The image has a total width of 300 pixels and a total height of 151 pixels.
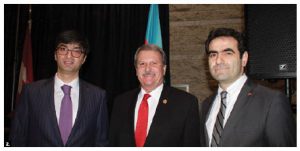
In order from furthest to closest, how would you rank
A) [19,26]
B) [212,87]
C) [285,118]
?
1. [19,26]
2. [212,87]
3. [285,118]

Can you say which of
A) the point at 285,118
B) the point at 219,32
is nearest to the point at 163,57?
the point at 219,32

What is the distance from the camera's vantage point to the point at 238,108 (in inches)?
71.0

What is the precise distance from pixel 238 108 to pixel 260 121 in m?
0.15

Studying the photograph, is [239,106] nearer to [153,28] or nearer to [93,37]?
[153,28]

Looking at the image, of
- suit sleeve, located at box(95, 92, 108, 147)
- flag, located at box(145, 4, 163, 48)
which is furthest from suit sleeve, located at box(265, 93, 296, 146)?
flag, located at box(145, 4, 163, 48)

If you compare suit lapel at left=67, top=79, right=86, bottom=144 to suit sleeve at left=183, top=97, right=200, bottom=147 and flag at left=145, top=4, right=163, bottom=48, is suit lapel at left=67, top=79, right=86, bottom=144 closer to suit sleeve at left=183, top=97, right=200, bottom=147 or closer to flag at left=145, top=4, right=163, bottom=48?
suit sleeve at left=183, top=97, right=200, bottom=147

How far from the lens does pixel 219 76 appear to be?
190 cm

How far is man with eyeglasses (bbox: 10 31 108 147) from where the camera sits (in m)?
2.13

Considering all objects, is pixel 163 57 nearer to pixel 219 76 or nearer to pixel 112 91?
pixel 219 76

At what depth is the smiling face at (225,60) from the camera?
1892 millimetres

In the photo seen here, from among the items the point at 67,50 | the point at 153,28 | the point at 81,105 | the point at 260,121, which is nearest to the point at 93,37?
the point at 153,28

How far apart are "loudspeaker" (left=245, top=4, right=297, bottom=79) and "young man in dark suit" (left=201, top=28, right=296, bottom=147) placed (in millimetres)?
478

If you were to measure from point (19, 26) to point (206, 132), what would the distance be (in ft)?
13.2

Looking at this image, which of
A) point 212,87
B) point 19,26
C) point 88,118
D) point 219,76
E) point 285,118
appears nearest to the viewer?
point 285,118
